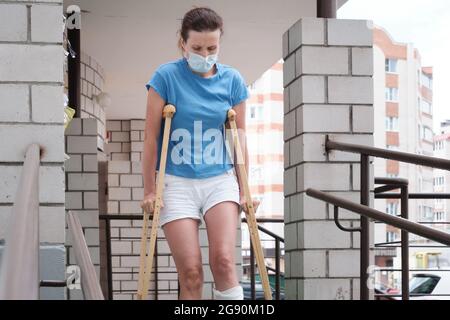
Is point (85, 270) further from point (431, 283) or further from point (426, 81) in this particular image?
point (426, 81)

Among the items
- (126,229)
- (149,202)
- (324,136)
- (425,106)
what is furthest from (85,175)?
(425,106)

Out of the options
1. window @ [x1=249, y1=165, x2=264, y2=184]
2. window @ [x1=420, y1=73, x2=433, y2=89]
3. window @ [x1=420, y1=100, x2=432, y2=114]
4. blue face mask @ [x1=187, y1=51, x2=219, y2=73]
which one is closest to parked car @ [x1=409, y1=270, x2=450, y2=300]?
blue face mask @ [x1=187, y1=51, x2=219, y2=73]

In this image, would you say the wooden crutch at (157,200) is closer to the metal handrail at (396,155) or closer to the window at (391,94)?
the metal handrail at (396,155)

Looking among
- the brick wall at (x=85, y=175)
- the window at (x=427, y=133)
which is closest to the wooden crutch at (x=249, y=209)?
the brick wall at (x=85, y=175)

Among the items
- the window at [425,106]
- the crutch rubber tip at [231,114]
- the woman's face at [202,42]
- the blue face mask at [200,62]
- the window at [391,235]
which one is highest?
the window at [425,106]

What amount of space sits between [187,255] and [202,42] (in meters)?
0.79

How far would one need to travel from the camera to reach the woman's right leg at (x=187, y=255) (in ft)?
8.58

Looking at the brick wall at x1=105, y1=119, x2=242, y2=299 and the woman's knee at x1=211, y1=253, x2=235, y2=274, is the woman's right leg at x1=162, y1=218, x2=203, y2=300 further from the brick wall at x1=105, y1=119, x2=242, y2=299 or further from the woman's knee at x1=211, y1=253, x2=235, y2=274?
the brick wall at x1=105, y1=119, x2=242, y2=299

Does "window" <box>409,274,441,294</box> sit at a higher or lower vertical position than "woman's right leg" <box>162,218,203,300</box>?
lower

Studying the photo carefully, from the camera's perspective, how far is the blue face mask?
2.76 meters

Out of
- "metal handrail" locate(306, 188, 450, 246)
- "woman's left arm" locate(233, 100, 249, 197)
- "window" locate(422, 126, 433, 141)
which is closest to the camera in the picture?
"metal handrail" locate(306, 188, 450, 246)

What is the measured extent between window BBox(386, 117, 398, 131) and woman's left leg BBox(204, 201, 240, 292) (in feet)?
119

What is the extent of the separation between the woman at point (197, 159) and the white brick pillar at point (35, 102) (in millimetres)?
378

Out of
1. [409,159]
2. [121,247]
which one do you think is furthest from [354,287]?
[121,247]
